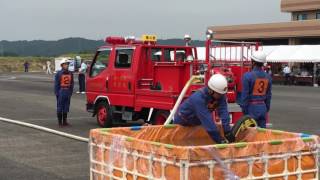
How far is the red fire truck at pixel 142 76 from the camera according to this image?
13.0 m

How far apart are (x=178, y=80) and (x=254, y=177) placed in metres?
7.85

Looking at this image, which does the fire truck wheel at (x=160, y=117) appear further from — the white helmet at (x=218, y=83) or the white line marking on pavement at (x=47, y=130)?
the white helmet at (x=218, y=83)

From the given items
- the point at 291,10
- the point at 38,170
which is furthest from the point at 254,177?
the point at 291,10

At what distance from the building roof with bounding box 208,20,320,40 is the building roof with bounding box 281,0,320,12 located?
25.0ft

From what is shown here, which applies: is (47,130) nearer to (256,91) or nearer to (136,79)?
(136,79)

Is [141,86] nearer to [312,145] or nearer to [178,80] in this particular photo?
[178,80]

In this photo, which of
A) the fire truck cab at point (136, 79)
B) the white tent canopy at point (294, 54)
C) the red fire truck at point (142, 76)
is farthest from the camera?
the white tent canopy at point (294, 54)

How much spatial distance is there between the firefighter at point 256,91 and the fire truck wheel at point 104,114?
22.0 feet

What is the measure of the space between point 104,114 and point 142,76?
1.83 m

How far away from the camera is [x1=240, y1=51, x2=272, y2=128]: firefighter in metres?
8.83

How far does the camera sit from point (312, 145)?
18.2ft

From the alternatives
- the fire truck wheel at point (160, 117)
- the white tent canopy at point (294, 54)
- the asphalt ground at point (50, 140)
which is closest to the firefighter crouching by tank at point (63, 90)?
the asphalt ground at point (50, 140)

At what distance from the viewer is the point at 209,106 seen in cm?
619

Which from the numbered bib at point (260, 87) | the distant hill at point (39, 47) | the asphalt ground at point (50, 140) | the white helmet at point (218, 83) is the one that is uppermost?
the distant hill at point (39, 47)
